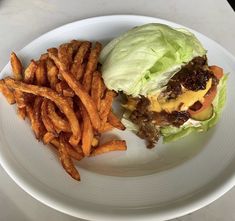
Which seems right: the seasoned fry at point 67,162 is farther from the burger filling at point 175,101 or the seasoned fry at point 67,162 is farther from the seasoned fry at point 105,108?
the burger filling at point 175,101

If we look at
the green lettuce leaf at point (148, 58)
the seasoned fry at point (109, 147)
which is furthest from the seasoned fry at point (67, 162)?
the green lettuce leaf at point (148, 58)

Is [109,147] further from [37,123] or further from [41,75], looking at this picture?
[41,75]

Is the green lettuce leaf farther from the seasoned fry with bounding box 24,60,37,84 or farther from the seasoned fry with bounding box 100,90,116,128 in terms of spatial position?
the seasoned fry with bounding box 24,60,37,84

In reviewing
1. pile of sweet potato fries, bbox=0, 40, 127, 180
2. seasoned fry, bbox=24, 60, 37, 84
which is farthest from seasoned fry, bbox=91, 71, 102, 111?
seasoned fry, bbox=24, 60, 37, 84

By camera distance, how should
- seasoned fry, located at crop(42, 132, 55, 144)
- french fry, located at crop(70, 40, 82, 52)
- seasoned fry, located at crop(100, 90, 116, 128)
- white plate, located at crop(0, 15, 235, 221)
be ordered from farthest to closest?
french fry, located at crop(70, 40, 82, 52)
seasoned fry, located at crop(100, 90, 116, 128)
seasoned fry, located at crop(42, 132, 55, 144)
white plate, located at crop(0, 15, 235, 221)

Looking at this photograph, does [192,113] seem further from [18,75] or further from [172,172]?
[18,75]

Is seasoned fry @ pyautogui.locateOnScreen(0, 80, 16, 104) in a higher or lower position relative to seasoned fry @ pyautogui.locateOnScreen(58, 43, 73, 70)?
lower
